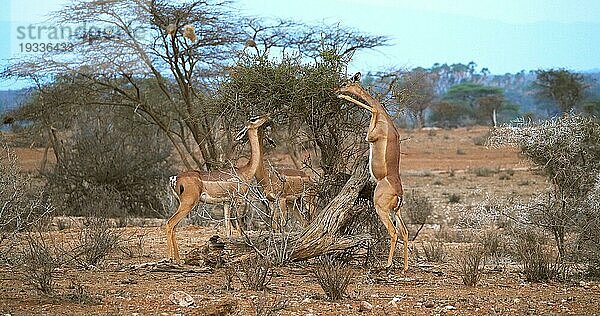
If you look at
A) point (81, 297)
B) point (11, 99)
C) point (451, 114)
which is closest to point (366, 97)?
point (81, 297)

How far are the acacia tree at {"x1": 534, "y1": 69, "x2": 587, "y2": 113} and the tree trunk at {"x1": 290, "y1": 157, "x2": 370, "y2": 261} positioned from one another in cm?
4760

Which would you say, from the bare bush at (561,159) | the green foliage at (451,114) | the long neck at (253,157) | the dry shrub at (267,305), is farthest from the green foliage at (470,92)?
the dry shrub at (267,305)

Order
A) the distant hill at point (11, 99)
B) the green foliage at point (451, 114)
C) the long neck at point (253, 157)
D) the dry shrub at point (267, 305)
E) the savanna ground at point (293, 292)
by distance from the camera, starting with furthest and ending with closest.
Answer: the green foliage at point (451, 114) < the distant hill at point (11, 99) < the long neck at point (253, 157) < the savanna ground at point (293, 292) < the dry shrub at point (267, 305)

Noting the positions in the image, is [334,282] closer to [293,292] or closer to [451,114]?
[293,292]

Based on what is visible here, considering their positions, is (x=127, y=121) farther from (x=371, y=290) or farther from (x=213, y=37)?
(x=371, y=290)

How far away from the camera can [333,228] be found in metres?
9.58

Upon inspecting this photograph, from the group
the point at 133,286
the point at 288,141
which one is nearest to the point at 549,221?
the point at 288,141

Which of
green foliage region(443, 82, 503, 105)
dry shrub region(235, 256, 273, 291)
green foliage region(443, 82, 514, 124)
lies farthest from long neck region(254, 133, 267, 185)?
green foliage region(443, 82, 503, 105)

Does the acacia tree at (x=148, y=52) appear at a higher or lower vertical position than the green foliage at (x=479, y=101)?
higher

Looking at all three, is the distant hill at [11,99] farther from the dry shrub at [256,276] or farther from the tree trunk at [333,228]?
the dry shrub at [256,276]

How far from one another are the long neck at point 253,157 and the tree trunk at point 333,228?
124cm

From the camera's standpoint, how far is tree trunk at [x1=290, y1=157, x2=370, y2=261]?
943cm

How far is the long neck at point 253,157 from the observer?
413 inches

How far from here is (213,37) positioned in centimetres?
2148
